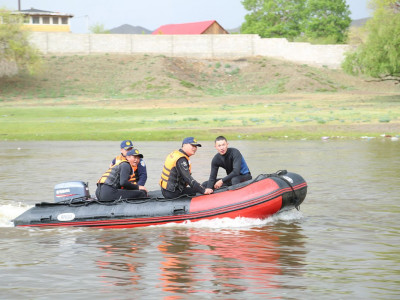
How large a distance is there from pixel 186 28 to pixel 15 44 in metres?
46.4

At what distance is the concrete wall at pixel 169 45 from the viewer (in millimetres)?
83250

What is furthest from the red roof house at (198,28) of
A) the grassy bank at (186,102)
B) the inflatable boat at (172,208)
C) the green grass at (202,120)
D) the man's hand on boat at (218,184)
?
the inflatable boat at (172,208)

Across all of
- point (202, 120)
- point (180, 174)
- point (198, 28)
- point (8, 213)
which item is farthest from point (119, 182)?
point (198, 28)

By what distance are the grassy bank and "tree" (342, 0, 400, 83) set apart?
2.28m

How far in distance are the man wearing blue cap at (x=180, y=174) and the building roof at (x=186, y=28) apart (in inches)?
3706

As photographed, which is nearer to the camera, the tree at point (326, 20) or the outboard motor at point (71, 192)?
the outboard motor at point (71, 192)

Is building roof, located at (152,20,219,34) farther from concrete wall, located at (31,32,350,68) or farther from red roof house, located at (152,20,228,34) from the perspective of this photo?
concrete wall, located at (31,32,350,68)

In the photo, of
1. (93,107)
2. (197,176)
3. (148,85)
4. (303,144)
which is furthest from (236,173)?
(148,85)

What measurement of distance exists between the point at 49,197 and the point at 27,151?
42.8 feet

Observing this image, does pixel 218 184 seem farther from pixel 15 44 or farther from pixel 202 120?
pixel 15 44

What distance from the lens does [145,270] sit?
380 inches

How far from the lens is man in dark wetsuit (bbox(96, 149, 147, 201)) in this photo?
43.7ft

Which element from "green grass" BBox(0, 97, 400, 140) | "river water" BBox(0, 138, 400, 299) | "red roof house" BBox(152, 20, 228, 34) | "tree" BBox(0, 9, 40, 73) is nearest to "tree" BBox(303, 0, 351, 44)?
"red roof house" BBox(152, 20, 228, 34)

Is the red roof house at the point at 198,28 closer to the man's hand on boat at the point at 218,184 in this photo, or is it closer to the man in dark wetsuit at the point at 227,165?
the man in dark wetsuit at the point at 227,165
